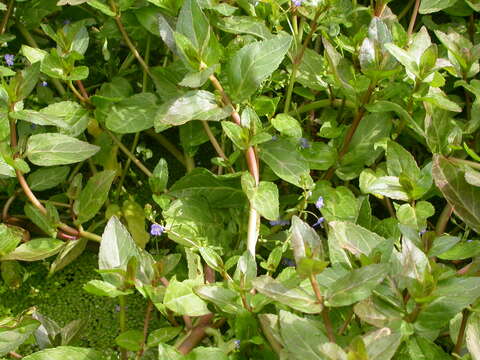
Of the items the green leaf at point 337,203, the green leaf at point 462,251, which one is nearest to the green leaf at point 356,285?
the green leaf at point 462,251

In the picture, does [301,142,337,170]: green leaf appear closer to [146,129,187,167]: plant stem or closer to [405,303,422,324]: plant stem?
[146,129,187,167]: plant stem

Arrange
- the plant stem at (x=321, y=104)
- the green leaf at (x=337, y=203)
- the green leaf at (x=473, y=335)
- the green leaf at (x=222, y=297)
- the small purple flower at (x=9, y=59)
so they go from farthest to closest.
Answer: the small purple flower at (x=9, y=59), the plant stem at (x=321, y=104), the green leaf at (x=337, y=203), the green leaf at (x=222, y=297), the green leaf at (x=473, y=335)

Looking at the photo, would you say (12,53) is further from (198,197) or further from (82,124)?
(198,197)

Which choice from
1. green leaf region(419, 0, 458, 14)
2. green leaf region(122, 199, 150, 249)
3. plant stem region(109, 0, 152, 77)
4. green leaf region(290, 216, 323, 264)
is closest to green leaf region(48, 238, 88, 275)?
green leaf region(122, 199, 150, 249)

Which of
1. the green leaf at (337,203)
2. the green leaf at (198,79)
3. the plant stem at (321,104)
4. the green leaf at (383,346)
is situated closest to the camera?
the green leaf at (383,346)

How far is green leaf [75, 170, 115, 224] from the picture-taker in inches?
57.6

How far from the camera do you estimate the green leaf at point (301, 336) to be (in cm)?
102

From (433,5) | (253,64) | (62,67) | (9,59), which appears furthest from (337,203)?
(9,59)

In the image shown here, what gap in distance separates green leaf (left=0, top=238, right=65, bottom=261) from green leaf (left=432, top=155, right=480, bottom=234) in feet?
2.68

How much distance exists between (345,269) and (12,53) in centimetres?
122

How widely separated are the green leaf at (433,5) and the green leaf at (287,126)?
460 millimetres

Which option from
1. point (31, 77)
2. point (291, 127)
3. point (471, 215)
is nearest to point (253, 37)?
point (291, 127)

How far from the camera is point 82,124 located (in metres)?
1.53

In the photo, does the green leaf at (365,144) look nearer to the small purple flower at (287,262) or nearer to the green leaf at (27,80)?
the small purple flower at (287,262)
